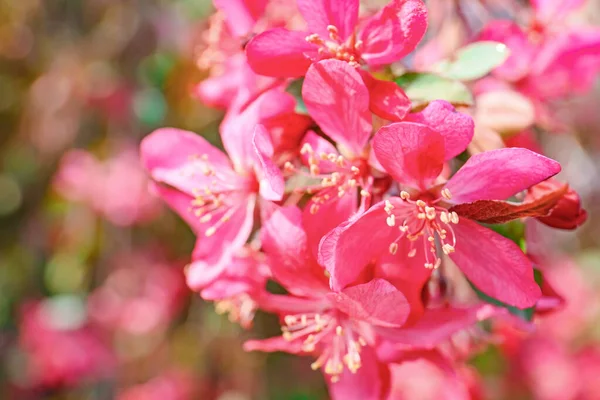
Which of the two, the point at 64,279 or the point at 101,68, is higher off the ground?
the point at 101,68

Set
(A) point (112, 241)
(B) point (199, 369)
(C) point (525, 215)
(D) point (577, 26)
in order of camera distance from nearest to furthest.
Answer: (C) point (525, 215) → (D) point (577, 26) → (B) point (199, 369) → (A) point (112, 241)

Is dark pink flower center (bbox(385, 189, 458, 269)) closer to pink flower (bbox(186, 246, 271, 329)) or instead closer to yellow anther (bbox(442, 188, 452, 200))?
yellow anther (bbox(442, 188, 452, 200))

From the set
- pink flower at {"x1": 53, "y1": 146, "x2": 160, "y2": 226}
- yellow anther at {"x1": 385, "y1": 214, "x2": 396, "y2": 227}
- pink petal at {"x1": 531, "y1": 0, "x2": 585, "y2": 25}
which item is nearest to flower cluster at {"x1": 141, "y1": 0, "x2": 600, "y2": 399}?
yellow anther at {"x1": 385, "y1": 214, "x2": 396, "y2": 227}

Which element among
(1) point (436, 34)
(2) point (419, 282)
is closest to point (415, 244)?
(2) point (419, 282)

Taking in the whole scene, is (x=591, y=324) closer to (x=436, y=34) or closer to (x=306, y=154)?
(x=436, y=34)

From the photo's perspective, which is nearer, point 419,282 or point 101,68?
point 419,282

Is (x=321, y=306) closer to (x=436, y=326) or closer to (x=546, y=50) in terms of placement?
(x=436, y=326)

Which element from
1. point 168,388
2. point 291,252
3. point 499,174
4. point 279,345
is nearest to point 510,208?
point 499,174
